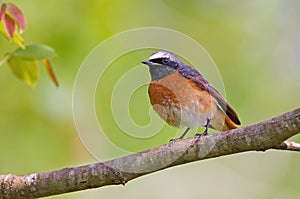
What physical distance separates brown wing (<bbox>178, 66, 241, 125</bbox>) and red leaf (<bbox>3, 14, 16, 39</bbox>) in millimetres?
1447

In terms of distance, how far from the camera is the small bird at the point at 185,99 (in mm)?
3955

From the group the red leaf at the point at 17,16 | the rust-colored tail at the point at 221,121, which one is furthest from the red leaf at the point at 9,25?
the rust-colored tail at the point at 221,121

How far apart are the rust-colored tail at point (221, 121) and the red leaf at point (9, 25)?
1575 millimetres

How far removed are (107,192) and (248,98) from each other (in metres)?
1.79

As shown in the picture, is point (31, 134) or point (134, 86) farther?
point (31, 134)

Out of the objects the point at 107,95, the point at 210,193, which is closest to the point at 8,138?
the point at 107,95

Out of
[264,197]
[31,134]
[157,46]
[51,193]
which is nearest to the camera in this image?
[51,193]

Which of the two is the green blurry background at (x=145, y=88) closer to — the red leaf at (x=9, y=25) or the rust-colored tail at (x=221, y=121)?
the rust-colored tail at (x=221, y=121)

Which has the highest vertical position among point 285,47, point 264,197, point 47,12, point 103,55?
point 285,47

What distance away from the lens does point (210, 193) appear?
7.15 metres

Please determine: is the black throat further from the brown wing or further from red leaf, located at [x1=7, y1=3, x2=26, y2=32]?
red leaf, located at [x1=7, y1=3, x2=26, y2=32]

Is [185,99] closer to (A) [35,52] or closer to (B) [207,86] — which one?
(B) [207,86]

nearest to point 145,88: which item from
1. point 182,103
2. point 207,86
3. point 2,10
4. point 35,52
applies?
point 207,86

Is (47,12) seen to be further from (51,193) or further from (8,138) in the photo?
(51,193)
